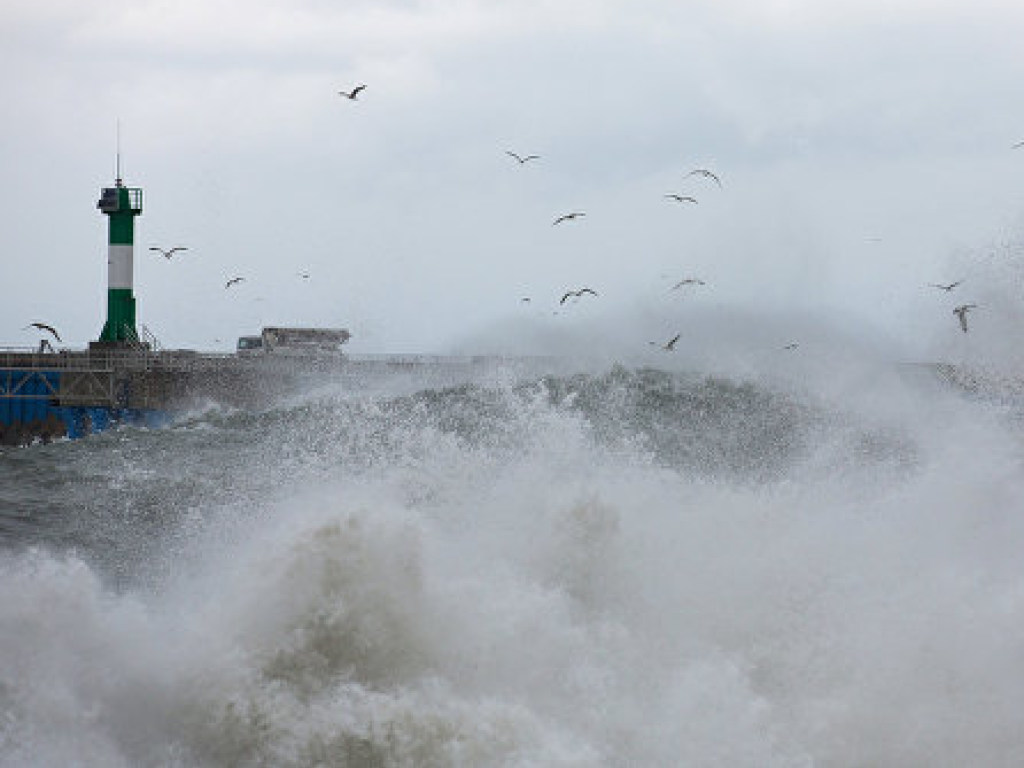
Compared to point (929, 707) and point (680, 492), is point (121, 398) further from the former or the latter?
point (929, 707)

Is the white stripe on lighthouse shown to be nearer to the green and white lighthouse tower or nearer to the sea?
the green and white lighthouse tower

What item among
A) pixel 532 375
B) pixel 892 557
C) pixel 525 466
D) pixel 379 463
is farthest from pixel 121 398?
pixel 892 557

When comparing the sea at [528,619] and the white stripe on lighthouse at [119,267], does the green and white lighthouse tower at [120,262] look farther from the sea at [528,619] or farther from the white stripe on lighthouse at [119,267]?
the sea at [528,619]

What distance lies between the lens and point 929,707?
35.3 ft

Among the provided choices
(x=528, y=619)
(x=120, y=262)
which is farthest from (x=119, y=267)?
(x=528, y=619)

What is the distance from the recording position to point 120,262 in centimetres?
4428

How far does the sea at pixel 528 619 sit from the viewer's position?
9617 millimetres

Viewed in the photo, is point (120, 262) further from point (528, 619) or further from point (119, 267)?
point (528, 619)

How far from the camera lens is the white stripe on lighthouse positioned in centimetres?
4400

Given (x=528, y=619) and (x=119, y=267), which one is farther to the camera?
(x=119, y=267)

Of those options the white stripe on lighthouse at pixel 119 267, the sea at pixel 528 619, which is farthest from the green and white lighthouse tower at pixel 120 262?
the sea at pixel 528 619

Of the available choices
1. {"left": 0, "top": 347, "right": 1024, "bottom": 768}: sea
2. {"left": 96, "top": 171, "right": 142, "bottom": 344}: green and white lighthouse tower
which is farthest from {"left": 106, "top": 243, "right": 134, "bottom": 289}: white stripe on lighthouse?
{"left": 0, "top": 347, "right": 1024, "bottom": 768}: sea

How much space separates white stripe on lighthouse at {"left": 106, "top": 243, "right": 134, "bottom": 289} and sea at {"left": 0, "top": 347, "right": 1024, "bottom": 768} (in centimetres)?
2604

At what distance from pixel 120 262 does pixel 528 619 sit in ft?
117
